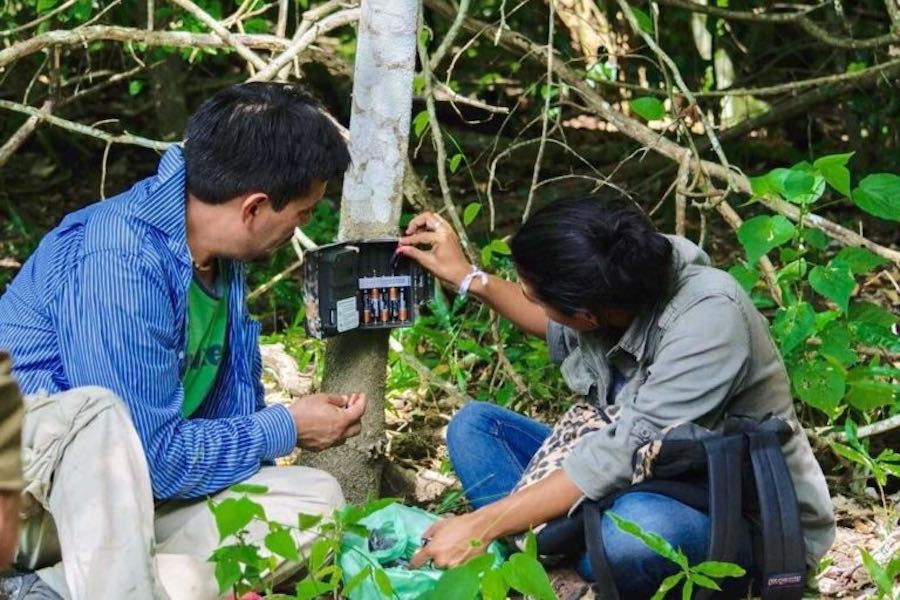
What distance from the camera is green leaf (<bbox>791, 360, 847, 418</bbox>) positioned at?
3.99 m

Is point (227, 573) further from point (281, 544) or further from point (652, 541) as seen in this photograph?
point (652, 541)

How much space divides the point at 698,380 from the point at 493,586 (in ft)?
2.54

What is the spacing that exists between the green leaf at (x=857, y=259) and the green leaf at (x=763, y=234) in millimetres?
198

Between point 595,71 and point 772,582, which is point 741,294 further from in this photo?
point 595,71

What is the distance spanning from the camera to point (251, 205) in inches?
129

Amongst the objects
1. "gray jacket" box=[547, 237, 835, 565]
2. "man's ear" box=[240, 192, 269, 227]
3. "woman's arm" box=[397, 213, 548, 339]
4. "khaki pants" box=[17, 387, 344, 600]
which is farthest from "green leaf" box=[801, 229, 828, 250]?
"khaki pants" box=[17, 387, 344, 600]

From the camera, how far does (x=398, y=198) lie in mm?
3777

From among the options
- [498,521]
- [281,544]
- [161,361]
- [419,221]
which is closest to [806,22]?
[419,221]

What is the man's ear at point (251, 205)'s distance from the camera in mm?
3268

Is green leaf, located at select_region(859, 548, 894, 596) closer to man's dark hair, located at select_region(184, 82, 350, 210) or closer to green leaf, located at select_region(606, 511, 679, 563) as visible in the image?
green leaf, located at select_region(606, 511, 679, 563)

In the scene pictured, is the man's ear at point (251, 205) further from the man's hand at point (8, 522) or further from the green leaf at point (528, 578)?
the man's hand at point (8, 522)

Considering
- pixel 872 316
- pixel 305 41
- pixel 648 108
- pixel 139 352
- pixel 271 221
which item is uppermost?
pixel 305 41

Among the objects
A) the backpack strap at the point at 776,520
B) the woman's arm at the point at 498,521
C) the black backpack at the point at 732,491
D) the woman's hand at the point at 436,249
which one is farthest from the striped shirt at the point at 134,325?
the backpack strap at the point at 776,520

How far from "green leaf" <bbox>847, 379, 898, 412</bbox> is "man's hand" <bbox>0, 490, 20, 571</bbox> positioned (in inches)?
113
